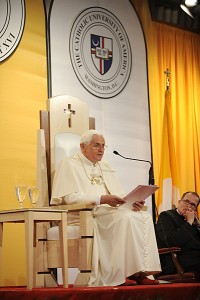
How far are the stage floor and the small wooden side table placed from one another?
27 cm

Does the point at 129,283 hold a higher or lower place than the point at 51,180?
lower

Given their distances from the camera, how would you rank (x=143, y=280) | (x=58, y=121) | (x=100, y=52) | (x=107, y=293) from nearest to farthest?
1. (x=107, y=293)
2. (x=143, y=280)
3. (x=58, y=121)
4. (x=100, y=52)

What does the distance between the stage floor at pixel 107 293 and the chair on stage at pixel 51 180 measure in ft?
2.16

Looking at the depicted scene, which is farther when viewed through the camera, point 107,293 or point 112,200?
point 112,200

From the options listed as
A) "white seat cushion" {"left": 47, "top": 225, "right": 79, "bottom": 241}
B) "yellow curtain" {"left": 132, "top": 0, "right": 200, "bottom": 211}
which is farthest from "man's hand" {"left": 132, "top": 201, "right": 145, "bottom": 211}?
"yellow curtain" {"left": 132, "top": 0, "right": 200, "bottom": 211}

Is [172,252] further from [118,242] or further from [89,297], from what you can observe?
[89,297]

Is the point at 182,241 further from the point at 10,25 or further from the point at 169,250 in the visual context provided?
the point at 10,25

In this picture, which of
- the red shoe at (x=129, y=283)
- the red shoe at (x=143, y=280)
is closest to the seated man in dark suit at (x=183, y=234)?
the red shoe at (x=129, y=283)

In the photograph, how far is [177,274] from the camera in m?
4.78

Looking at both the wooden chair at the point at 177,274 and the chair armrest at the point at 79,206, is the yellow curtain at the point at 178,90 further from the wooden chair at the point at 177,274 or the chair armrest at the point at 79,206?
the chair armrest at the point at 79,206

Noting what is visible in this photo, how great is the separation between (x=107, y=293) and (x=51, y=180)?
156 centimetres

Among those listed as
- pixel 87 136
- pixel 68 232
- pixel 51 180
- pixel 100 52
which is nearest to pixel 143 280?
pixel 68 232

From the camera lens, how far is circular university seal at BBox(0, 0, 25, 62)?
544cm

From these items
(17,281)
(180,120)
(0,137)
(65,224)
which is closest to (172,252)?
(65,224)
